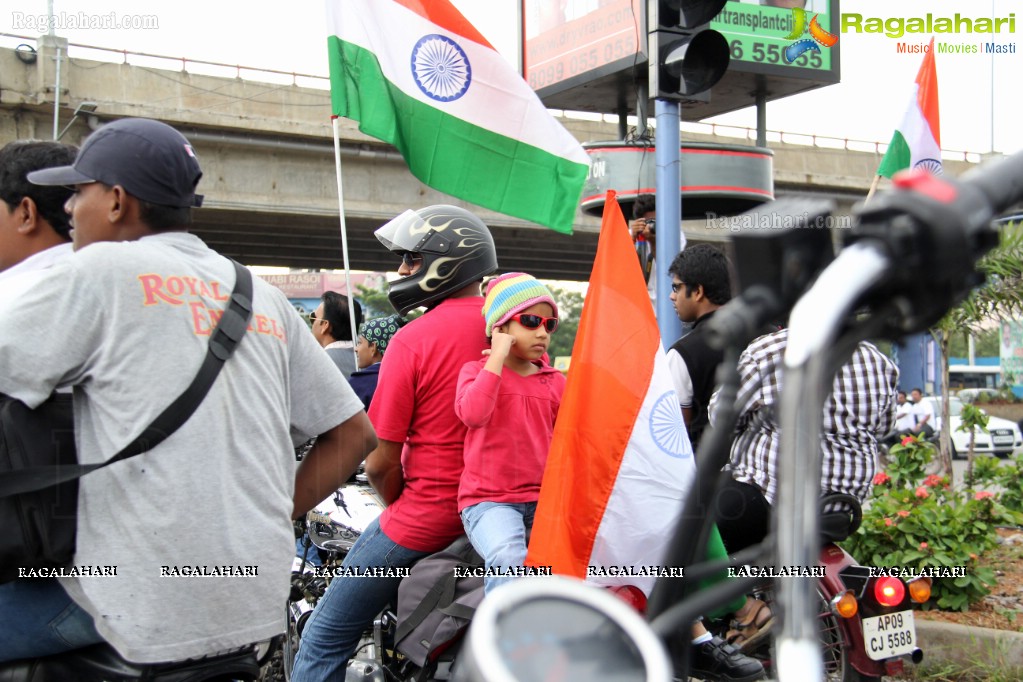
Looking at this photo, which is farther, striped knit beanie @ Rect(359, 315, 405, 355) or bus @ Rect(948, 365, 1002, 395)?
bus @ Rect(948, 365, 1002, 395)

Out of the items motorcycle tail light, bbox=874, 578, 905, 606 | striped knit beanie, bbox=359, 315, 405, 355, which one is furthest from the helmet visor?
motorcycle tail light, bbox=874, 578, 905, 606

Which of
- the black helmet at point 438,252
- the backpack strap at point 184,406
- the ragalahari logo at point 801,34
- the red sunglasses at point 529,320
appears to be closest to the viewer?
the backpack strap at point 184,406

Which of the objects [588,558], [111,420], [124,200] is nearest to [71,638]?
[111,420]

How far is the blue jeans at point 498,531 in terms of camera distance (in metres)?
3.20

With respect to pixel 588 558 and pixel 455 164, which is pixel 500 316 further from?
pixel 455 164

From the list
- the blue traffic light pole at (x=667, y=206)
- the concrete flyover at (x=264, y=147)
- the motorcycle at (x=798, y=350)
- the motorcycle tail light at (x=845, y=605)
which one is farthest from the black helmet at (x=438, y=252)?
the concrete flyover at (x=264, y=147)

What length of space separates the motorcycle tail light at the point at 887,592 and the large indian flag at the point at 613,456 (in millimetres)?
1294

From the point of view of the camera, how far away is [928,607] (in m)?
5.79

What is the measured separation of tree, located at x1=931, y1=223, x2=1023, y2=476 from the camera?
8.52 meters

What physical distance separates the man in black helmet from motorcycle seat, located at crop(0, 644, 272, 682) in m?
1.23

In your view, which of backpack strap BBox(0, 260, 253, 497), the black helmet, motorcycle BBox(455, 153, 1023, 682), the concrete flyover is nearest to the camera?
motorcycle BBox(455, 153, 1023, 682)

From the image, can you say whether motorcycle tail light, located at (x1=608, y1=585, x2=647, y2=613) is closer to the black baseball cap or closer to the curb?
the black baseball cap

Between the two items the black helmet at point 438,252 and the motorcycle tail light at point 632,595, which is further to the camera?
the black helmet at point 438,252

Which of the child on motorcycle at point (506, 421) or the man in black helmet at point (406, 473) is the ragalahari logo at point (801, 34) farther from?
the man in black helmet at point (406, 473)
